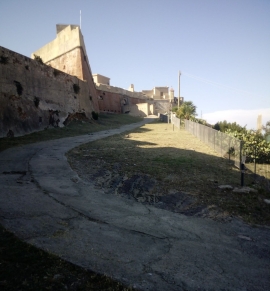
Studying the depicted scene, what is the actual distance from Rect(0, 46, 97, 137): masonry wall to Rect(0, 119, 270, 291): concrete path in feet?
31.9

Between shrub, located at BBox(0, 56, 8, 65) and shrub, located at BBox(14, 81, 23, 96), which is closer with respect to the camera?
shrub, located at BBox(0, 56, 8, 65)

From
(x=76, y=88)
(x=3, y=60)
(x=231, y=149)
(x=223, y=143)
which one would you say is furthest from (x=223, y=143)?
(x=76, y=88)

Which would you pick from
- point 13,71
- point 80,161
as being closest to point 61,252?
point 80,161

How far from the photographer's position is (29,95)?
54.6ft

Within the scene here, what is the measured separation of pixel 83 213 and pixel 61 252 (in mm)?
1466

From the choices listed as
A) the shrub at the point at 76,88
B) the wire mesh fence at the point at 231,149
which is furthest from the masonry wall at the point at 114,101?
the wire mesh fence at the point at 231,149

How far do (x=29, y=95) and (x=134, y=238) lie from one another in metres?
15.9

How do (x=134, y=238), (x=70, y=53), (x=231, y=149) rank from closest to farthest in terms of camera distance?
(x=134, y=238) → (x=231, y=149) → (x=70, y=53)

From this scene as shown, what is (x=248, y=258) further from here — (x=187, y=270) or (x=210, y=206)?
(x=210, y=206)

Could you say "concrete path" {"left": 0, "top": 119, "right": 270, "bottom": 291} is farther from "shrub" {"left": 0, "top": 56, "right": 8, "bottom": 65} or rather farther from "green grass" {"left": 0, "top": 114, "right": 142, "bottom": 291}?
"shrub" {"left": 0, "top": 56, "right": 8, "bottom": 65}

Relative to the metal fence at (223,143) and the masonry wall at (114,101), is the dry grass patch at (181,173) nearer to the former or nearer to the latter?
the metal fence at (223,143)

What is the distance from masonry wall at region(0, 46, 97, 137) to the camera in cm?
1423

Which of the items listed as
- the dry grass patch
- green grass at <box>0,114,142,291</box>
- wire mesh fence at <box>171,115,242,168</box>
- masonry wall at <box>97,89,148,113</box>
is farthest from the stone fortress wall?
wire mesh fence at <box>171,115,242,168</box>

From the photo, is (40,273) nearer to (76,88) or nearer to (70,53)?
(76,88)
